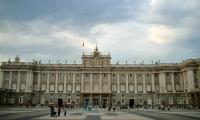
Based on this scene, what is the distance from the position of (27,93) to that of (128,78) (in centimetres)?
3427

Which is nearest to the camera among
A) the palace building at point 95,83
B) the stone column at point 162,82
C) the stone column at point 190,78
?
the stone column at point 190,78

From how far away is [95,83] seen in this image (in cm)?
9475

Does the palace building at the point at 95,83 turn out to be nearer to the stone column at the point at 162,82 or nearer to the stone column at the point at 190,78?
the stone column at the point at 162,82

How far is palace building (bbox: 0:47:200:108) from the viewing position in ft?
300

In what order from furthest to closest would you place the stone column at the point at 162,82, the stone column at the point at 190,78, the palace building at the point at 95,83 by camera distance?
the stone column at the point at 162,82, the palace building at the point at 95,83, the stone column at the point at 190,78

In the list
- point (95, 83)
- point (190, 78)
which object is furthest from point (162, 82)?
point (95, 83)

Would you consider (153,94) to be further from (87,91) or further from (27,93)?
(27,93)

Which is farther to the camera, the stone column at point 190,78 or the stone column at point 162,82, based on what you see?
the stone column at point 162,82

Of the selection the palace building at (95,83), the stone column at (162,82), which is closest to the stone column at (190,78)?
the palace building at (95,83)

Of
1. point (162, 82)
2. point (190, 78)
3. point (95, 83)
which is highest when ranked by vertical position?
point (190, 78)

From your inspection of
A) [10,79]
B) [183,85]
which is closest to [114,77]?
[183,85]

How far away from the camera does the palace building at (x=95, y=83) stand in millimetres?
91438

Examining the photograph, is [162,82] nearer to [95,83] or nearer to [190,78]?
[190,78]

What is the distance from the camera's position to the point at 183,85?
90.9 meters
